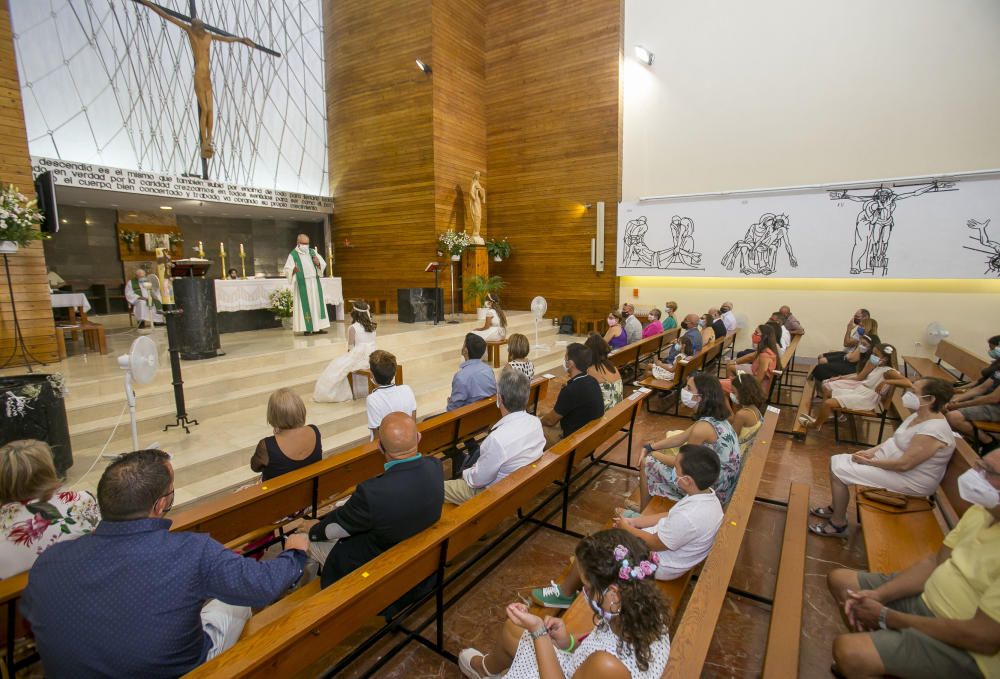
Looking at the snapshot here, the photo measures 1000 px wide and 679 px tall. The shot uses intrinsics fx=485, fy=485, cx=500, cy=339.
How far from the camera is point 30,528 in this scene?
74.7 inches

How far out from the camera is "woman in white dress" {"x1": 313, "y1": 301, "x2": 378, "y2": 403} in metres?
5.50

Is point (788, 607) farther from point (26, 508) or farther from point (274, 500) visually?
point (26, 508)

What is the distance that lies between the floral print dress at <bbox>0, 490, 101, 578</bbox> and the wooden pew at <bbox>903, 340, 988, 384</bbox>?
773cm

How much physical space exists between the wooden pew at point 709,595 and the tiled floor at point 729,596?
56cm

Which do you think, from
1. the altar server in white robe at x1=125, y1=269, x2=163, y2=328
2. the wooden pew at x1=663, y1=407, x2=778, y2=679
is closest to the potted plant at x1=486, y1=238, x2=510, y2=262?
the altar server in white robe at x1=125, y1=269, x2=163, y2=328

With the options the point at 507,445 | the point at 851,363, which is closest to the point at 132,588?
the point at 507,445

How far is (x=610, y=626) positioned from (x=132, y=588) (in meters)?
1.33

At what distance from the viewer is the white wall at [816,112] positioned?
7.46 m

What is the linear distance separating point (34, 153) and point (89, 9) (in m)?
2.91

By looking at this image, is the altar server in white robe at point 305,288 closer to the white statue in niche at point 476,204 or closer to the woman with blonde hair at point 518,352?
the white statue in niche at point 476,204

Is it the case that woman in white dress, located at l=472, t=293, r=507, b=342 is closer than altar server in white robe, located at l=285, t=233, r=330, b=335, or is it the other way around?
woman in white dress, located at l=472, t=293, r=507, b=342

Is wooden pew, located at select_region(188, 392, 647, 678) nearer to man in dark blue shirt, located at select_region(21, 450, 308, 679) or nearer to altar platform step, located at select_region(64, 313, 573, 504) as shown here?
man in dark blue shirt, located at select_region(21, 450, 308, 679)

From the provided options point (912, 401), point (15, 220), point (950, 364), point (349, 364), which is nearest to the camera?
point (912, 401)

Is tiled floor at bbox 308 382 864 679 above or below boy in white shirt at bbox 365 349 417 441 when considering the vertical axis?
below
